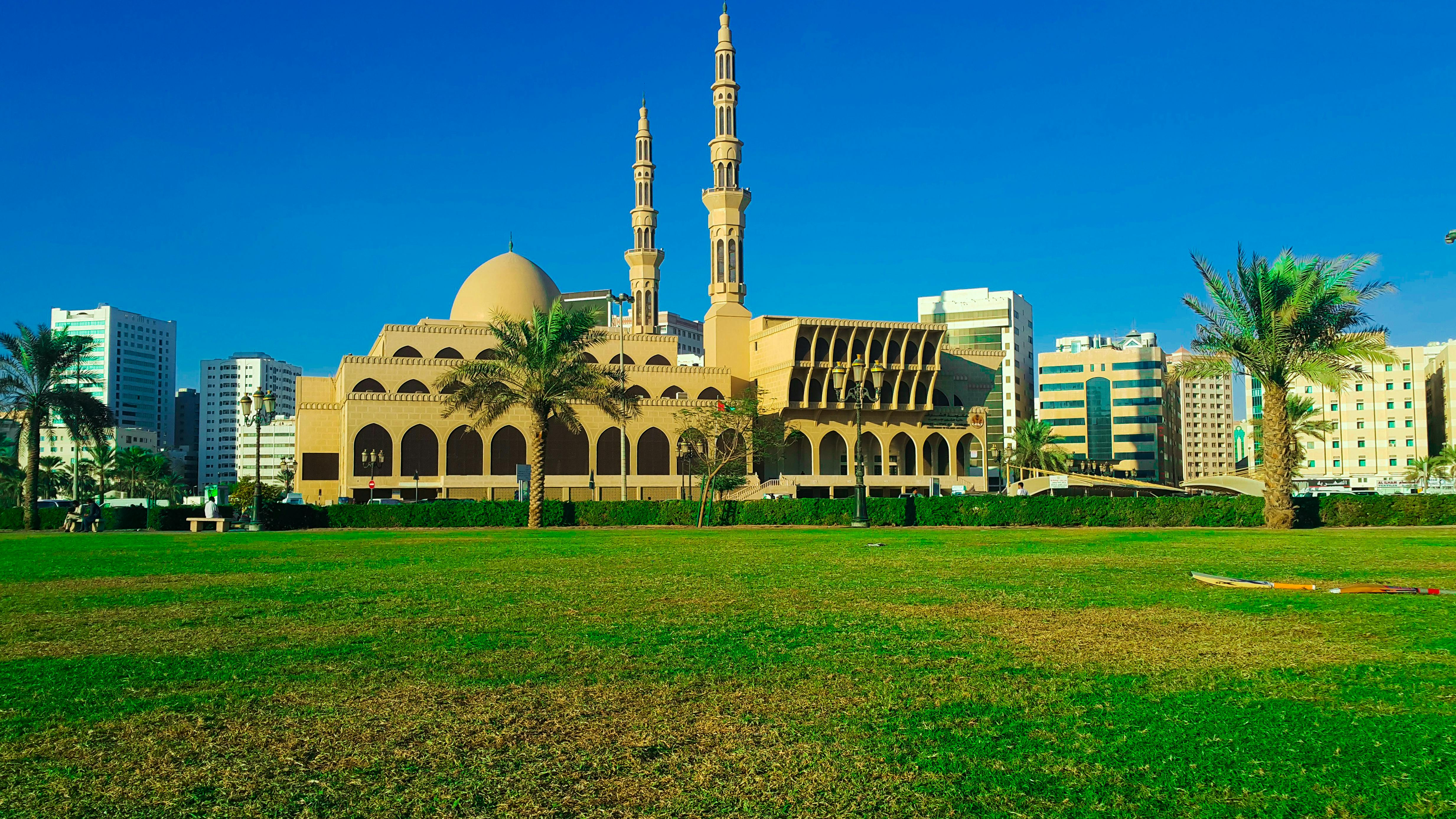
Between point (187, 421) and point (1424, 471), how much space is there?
178m

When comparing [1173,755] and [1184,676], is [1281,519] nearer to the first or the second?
[1184,676]

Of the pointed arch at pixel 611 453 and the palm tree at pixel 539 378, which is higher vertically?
the palm tree at pixel 539 378

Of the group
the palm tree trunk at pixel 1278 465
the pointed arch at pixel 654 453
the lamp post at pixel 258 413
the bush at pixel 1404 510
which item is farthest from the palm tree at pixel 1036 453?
the lamp post at pixel 258 413

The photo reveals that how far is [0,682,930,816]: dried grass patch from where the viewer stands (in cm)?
402

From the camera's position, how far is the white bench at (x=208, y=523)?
3550cm

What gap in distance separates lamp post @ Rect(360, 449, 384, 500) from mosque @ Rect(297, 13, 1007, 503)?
0.69 ft

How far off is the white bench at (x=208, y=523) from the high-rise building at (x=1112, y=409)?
83297mm

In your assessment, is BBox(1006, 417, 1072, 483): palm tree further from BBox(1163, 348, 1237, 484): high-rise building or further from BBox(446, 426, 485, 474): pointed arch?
BBox(1163, 348, 1237, 484): high-rise building

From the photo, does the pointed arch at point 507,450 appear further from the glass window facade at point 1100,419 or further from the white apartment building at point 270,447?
the white apartment building at point 270,447

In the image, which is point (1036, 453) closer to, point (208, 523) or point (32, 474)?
point (208, 523)

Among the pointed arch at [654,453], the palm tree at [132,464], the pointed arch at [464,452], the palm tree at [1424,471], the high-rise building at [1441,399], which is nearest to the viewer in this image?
the pointed arch at [464,452]

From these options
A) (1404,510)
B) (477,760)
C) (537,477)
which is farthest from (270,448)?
(477,760)

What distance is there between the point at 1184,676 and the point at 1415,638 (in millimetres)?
2481

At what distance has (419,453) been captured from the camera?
61281 millimetres
